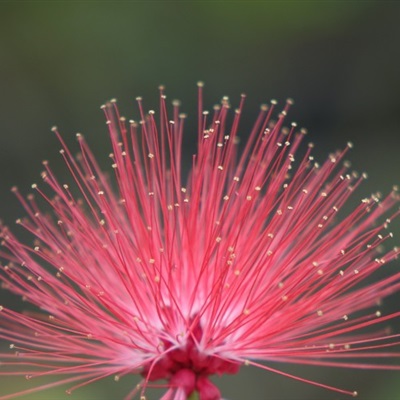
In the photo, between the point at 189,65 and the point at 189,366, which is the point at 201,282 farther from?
the point at 189,65

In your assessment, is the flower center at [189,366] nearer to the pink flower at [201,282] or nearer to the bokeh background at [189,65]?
the pink flower at [201,282]

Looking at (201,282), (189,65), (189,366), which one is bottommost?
(189,366)

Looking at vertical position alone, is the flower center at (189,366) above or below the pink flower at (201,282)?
below

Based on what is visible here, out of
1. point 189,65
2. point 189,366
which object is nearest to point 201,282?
point 189,366

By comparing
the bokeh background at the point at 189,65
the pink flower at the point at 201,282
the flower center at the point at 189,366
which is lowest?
the flower center at the point at 189,366

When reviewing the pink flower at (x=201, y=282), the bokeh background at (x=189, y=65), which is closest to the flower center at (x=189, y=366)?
the pink flower at (x=201, y=282)

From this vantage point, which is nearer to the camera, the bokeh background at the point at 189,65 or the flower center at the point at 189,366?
the flower center at the point at 189,366

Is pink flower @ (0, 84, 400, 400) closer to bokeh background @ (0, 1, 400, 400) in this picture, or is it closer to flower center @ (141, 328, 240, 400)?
flower center @ (141, 328, 240, 400)

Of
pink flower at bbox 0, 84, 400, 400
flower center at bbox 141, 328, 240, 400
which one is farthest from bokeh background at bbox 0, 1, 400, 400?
flower center at bbox 141, 328, 240, 400

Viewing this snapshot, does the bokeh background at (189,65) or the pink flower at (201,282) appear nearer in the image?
the pink flower at (201,282)

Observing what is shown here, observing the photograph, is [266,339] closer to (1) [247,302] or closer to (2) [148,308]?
(1) [247,302]
